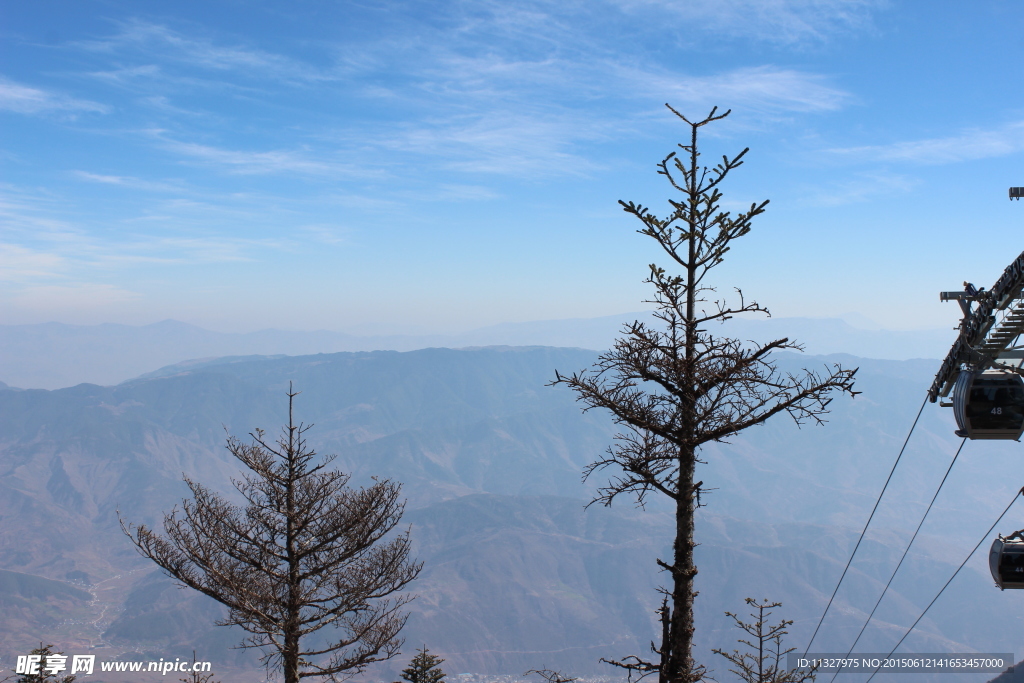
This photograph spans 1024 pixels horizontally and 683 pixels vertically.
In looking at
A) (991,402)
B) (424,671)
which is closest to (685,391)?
(991,402)

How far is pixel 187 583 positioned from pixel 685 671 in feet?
38.1

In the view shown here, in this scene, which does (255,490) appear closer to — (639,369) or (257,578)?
(257,578)

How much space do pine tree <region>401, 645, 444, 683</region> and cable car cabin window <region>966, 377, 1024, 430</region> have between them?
Result: 19.3 m

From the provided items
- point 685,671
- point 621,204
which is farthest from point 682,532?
point 621,204

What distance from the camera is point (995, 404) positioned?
15805 millimetres

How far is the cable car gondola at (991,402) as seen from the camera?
15719mm

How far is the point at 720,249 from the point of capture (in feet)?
36.1

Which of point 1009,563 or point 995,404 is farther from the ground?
point 995,404

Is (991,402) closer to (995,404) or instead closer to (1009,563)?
(995,404)

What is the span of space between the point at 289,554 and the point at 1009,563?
17531 millimetres

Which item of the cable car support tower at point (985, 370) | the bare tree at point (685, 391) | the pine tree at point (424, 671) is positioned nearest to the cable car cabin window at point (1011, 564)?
the cable car support tower at point (985, 370)

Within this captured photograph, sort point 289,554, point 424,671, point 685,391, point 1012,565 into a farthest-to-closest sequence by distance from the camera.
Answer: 1. point 424,671
2. point 1012,565
3. point 289,554
4. point 685,391

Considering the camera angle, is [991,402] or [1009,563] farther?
[1009,563]

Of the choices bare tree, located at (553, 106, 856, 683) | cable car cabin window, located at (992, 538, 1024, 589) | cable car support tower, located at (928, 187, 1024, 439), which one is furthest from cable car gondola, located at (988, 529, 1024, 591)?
bare tree, located at (553, 106, 856, 683)
